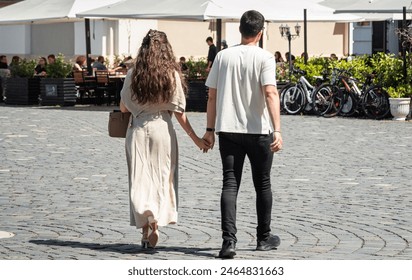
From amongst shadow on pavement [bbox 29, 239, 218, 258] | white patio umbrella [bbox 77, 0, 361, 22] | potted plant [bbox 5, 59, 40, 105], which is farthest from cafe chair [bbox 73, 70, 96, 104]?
shadow on pavement [bbox 29, 239, 218, 258]

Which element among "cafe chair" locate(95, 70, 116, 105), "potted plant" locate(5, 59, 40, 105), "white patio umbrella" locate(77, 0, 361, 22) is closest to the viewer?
"white patio umbrella" locate(77, 0, 361, 22)

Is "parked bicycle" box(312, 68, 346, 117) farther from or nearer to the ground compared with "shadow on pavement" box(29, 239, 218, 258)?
farther from the ground

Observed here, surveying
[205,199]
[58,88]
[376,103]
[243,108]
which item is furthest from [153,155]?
[58,88]

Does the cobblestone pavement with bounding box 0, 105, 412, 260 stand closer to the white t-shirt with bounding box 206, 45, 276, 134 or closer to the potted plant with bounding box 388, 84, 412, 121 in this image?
the white t-shirt with bounding box 206, 45, 276, 134

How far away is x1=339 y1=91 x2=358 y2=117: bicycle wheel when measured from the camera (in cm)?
2411

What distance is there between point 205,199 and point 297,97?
43.7 ft

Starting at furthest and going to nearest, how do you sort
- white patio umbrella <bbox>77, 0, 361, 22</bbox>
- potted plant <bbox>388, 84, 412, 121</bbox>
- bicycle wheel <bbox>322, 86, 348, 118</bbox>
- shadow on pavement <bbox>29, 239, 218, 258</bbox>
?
white patio umbrella <bbox>77, 0, 361, 22</bbox>, bicycle wheel <bbox>322, 86, 348, 118</bbox>, potted plant <bbox>388, 84, 412, 121</bbox>, shadow on pavement <bbox>29, 239, 218, 258</bbox>

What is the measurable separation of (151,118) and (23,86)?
20.7 meters

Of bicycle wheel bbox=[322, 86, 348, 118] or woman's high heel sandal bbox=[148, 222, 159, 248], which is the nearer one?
woman's high heel sandal bbox=[148, 222, 159, 248]

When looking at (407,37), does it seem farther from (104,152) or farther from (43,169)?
(43,169)

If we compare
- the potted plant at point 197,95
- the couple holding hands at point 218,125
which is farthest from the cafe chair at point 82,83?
the couple holding hands at point 218,125

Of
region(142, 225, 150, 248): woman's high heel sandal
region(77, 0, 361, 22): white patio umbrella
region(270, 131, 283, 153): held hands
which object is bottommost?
region(142, 225, 150, 248): woman's high heel sandal

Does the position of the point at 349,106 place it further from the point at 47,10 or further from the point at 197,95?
the point at 47,10

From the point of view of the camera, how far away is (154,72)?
8797mm
